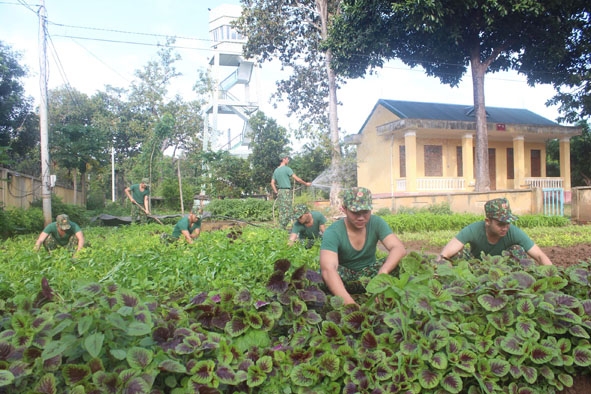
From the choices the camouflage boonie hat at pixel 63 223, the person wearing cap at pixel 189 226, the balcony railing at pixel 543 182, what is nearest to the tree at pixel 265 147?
the balcony railing at pixel 543 182

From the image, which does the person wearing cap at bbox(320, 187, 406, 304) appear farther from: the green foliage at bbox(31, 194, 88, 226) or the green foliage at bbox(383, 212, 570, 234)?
the green foliage at bbox(31, 194, 88, 226)

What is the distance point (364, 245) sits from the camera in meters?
3.44

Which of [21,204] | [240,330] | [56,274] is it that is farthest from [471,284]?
[21,204]

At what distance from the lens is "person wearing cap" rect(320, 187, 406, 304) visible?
2958 millimetres

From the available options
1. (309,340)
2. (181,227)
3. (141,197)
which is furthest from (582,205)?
(309,340)

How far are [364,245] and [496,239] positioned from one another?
1364mm

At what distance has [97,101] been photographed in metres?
32.3

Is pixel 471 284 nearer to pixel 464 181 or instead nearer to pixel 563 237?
pixel 563 237

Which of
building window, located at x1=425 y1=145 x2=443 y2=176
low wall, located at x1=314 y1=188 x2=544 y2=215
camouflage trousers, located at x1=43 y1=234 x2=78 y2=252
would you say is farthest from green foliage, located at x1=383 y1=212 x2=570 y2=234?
building window, located at x1=425 y1=145 x2=443 y2=176

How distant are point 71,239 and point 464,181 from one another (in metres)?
18.1

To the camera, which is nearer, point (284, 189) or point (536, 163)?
point (284, 189)

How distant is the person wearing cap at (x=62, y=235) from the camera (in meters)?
6.23

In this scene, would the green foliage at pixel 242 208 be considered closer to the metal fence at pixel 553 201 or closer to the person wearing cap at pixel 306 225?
the metal fence at pixel 553 201

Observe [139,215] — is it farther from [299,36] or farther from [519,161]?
[519,161]
